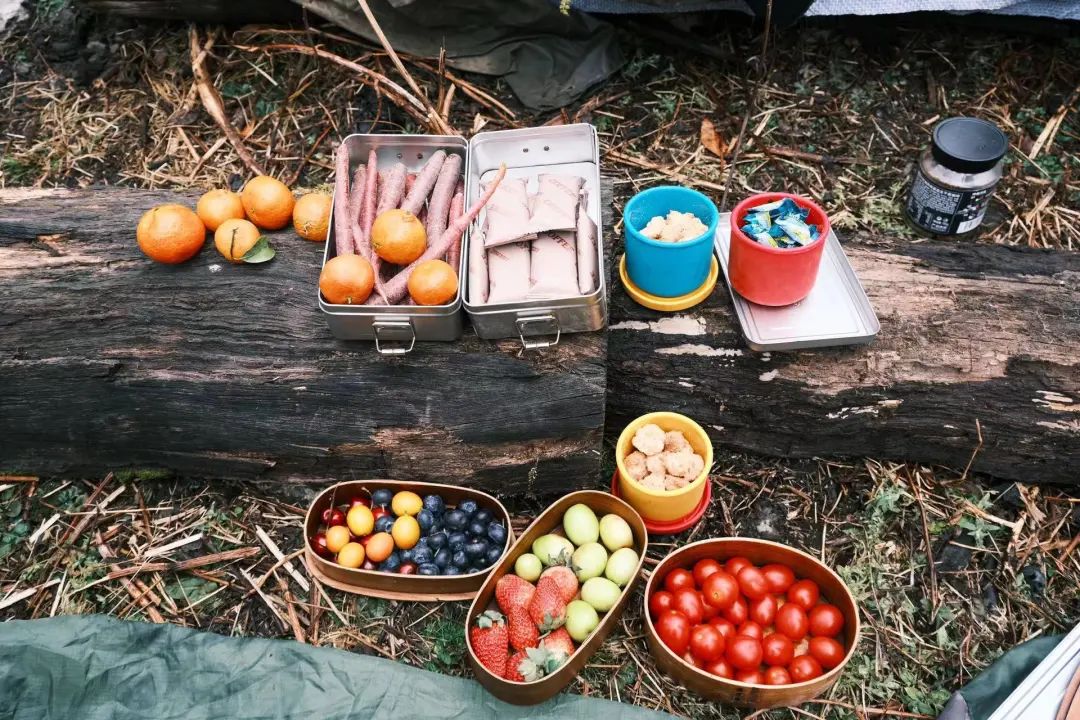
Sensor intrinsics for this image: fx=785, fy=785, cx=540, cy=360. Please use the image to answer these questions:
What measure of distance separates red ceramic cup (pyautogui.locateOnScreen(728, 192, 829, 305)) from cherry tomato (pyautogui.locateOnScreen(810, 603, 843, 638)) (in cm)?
102

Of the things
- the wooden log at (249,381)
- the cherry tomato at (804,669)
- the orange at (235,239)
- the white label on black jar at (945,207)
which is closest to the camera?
the cherry tomato at (804,669)

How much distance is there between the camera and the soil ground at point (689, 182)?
2684 millimetres

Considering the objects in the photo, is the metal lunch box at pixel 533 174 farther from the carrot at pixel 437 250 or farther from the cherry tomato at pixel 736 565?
the cherry tomato at pixel 736 565

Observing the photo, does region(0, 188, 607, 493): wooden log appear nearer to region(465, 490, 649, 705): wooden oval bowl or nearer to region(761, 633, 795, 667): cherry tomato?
region(465, 490, 649, 705): wooden oval bowl

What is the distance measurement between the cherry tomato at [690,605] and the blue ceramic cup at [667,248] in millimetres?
1020

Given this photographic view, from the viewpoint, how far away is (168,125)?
4363 mm

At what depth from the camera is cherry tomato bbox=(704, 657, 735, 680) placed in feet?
7.82

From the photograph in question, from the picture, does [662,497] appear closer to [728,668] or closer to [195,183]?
[728,668]

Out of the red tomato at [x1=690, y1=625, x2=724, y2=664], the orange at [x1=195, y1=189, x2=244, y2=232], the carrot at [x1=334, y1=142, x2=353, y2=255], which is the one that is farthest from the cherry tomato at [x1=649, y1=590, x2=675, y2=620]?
the orange at [x1=195, y1=189, x2=244, y2=232]

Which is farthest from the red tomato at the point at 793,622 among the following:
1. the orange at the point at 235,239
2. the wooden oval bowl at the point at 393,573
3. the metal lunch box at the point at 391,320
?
the orange at the point at 235,239

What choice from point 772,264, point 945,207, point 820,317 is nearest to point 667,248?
point 772,264

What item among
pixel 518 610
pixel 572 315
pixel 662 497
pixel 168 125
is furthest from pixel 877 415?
pixel 168 125

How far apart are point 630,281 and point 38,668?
7.46ft

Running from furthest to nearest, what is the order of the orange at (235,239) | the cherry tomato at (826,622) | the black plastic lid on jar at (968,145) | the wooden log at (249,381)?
1. the black plastic lid on jar at (968,145)
2. the orange at (235,239)
3. the wooden log at (249,381)
4. the cherry tomato at (826,622)
